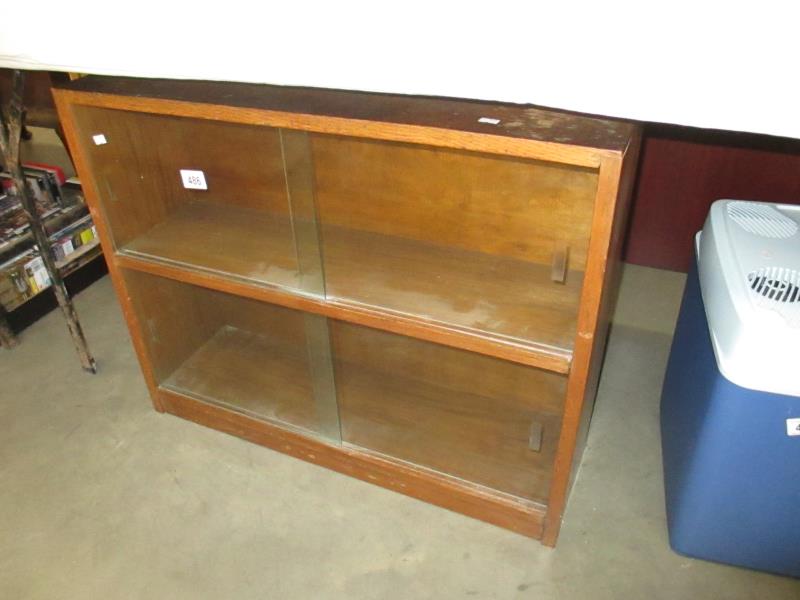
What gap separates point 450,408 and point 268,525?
50cm

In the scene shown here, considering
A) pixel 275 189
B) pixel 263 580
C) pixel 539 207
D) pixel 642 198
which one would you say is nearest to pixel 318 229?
pixel 275 189

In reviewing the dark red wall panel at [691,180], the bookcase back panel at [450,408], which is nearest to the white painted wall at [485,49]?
the bookcase back panel at [450,408]

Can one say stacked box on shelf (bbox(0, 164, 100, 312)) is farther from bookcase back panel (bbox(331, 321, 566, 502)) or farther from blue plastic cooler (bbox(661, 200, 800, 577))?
blue plastic cooler (bbox(661, 200, 800, 577))

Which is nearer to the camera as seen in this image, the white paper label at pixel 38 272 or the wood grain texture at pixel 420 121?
the wood grain texture at pixel 420 121

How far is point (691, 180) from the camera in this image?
2.00 meters

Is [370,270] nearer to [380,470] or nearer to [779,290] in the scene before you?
[380,470]

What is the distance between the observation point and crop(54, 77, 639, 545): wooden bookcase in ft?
3.69

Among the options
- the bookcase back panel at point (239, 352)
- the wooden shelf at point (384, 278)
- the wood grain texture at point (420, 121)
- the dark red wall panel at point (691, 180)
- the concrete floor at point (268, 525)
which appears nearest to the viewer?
the wood grain texture at point (420, 121)

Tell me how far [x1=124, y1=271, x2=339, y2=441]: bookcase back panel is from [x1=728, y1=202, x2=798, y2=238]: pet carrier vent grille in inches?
34.8

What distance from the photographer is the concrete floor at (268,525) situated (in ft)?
4.27

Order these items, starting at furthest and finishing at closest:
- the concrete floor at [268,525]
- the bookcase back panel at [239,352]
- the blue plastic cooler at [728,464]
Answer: the bookcase back panel at [239,352]
the concrete floor at [268,525]
the blue plastic cooler at [728,464]

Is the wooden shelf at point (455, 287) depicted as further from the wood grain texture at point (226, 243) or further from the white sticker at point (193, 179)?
the white sticker at point (193, 179)

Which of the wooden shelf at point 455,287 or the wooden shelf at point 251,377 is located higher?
the wooden shelf at point 455,287

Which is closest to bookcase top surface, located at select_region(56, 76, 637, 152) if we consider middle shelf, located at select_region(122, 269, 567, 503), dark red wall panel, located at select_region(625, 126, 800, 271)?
middle shelf, located at select_region(122, 269, 567, 503)
